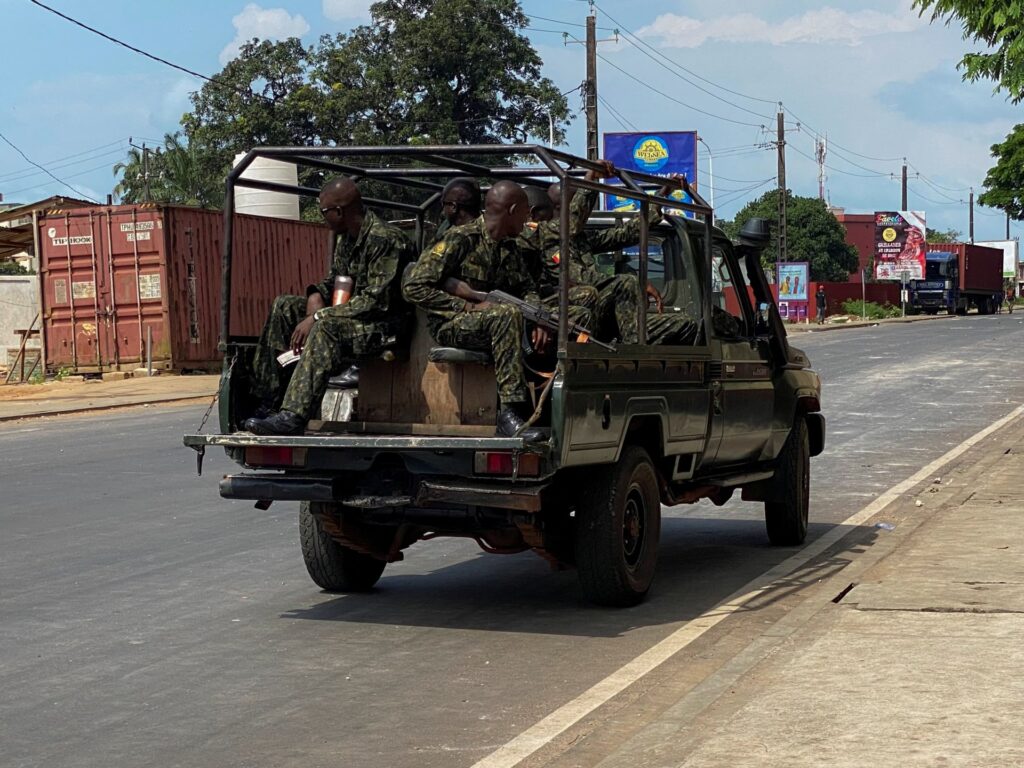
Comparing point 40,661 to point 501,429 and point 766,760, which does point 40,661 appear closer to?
point 501,429

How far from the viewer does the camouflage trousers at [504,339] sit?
23.8 feet

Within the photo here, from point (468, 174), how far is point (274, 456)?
227cm

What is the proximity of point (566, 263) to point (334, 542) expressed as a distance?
7.63 ft

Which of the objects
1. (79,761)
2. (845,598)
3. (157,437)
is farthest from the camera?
(157,437)

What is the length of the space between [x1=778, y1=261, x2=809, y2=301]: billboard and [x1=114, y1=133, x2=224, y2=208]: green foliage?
23.1 meters

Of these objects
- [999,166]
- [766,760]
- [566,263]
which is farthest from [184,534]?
[999,166]

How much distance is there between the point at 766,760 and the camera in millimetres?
4922

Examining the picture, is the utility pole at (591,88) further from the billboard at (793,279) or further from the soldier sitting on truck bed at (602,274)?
the soldier sitting on truck bed at (602,274)

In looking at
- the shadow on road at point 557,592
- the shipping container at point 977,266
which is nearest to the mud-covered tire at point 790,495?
the shadow on road at point 557,592

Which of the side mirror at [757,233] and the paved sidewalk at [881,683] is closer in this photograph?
the paved sidewalk at [881,683]

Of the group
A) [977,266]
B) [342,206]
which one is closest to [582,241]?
[342,206]

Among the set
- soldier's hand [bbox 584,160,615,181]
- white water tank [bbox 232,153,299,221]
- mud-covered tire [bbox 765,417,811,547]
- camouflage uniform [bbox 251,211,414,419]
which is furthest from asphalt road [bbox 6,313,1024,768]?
white water tank [bbox 232,153,299,221]

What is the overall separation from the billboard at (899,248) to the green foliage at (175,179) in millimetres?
33584

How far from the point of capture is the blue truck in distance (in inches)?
2923
